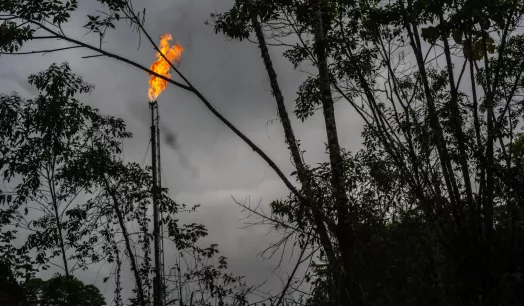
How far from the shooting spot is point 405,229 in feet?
24.0

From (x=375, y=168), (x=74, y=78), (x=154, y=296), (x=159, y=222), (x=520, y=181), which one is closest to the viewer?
(x=520, y=181)

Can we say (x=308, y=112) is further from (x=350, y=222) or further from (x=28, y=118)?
(x=28, y=118)

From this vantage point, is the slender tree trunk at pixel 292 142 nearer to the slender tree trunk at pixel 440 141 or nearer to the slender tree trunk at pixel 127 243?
the slender tree trunk at pixel 440 141

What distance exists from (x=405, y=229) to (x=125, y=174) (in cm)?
992

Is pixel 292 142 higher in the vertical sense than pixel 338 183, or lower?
higher

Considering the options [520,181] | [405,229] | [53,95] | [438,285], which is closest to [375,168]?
[405,229]

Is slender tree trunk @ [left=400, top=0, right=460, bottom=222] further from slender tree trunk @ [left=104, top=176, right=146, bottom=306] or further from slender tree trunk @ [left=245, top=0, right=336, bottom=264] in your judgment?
slender tree trunk @ [left=104, top=176, right=146, bottom=306]

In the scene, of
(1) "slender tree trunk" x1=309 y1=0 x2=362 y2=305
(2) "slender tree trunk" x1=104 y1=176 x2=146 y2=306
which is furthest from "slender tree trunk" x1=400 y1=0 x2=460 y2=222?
(2) "slender tree trunk" x1=104 y1=176 x2=146 y2=306

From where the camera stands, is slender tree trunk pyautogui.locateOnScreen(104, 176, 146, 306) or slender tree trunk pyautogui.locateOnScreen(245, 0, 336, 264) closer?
slender tree trunk pyautogui.locateOnScreen(245, 0, 336, 264)

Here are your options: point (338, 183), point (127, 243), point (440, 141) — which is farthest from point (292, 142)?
point (127, 243)

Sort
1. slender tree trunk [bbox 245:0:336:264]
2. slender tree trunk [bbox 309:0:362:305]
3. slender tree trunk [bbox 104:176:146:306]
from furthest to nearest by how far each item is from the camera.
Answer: slender tree trunk [bbox 104:176:146:306] < slender tree trunk [bbox 245:0:336:264] < slender tree trunk [bbox 309:0:362:305]

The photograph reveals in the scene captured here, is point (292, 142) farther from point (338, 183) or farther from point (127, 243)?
point (127, 243)

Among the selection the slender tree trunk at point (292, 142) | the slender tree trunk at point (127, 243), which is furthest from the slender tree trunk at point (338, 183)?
the slender tree trunk at point (127, 243)

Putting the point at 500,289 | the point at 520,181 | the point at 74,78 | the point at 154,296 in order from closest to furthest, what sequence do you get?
the point at 500,289, the point at 520,181, the point at 154,296, the point at 74,78
